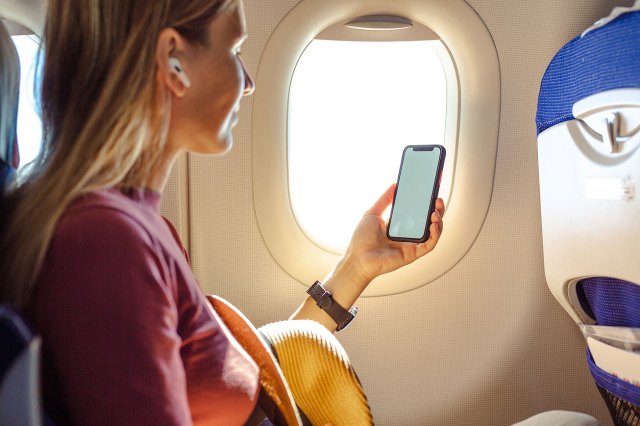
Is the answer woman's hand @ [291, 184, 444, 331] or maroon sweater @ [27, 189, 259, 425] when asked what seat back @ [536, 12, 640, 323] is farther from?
maroon sweater @ [27, 189, 259, 425]

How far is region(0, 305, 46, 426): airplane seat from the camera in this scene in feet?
2.06

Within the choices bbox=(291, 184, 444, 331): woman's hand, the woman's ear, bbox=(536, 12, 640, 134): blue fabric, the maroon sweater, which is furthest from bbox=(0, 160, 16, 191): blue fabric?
bbox=(536, 12, 640, 134): blue fabric

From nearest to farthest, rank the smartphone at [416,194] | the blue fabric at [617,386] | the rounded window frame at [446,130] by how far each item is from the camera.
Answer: the blue fabric at [617,386], the smartphone at [416,194], the rounded window frame at [446,130]

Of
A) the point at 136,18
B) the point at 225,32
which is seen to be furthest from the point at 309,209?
the point at 136,18

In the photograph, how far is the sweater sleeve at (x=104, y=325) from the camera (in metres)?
0.72

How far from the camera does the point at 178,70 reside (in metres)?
0.91

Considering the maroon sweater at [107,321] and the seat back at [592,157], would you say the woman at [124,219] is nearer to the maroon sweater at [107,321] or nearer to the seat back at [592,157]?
the maroon sweater at [107,321]

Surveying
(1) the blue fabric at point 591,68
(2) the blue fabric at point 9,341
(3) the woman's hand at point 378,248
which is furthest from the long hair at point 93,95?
(3) the woman's hand at point 378,248

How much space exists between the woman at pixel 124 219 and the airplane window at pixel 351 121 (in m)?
0.82

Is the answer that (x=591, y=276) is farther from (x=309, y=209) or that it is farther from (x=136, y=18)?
(x=136, y=18)

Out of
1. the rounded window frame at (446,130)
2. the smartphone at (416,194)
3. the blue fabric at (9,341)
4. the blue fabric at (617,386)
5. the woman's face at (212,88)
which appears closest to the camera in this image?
the blue fabric at (9,341)

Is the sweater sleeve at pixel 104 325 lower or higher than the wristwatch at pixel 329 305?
higher

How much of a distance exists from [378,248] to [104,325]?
1055mm

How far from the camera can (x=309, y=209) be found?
1866 mm
